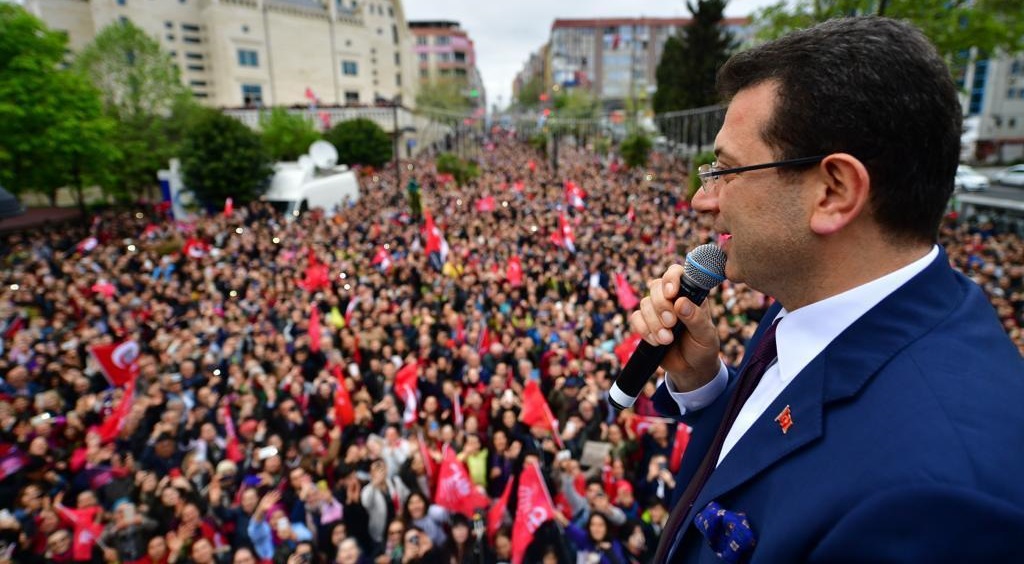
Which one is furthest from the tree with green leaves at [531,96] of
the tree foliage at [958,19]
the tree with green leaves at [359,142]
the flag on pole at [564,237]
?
the flag on pole at [564,237]

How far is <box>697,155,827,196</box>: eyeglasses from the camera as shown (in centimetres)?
116

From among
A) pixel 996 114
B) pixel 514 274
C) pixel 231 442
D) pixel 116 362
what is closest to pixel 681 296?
pixel 231 442

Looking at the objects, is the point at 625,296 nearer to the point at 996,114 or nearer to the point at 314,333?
the point at 314,333

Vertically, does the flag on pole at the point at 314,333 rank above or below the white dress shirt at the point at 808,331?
below

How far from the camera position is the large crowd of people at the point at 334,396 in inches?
204

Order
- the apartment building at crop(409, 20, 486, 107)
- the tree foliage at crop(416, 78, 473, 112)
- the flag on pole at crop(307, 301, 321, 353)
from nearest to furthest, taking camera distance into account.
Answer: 1. the flag on pole at crop(307, 301, 321, 353)
2. the tree foliage at crop(416, 78, 473, 112)
3. the apartment building at crop(409, 20, 486, 107)

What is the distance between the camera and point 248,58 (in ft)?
167

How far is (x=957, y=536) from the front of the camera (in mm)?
834

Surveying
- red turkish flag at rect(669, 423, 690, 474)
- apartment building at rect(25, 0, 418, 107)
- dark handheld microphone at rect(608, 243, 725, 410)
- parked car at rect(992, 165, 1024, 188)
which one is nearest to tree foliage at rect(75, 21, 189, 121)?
apartment building at rect(25, 0, 418, 107)

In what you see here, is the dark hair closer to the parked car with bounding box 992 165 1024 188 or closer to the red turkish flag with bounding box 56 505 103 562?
the red turkish flag with bounding box 56 505 103 562

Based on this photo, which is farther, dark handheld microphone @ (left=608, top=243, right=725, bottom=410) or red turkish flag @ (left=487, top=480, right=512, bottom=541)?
red turkish flag @ (left=487, top=480, right=512, bottom=541)

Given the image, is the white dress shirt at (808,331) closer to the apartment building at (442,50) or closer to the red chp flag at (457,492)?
the red chp flag at (457,492)

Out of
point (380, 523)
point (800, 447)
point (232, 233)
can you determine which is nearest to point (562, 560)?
point (380, 523)

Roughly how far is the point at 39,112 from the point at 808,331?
28.9 metres
